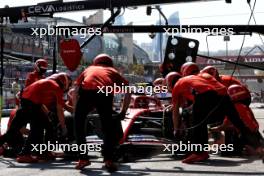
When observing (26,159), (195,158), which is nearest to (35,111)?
(26,159)

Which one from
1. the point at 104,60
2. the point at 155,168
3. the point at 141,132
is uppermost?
the point at 104,60

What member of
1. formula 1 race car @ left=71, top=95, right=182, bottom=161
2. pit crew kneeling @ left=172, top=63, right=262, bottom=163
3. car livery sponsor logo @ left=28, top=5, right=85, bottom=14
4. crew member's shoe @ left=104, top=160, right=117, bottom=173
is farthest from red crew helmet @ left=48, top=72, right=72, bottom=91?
car livery sponsor logo @ left=28, top=5, right=85, bottom=14

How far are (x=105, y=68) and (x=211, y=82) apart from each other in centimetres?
162

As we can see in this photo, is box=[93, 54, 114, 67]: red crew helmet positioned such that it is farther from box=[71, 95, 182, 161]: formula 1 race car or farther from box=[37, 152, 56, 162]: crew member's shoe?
box=[37, 152, 56, 162]: crew member's shoe

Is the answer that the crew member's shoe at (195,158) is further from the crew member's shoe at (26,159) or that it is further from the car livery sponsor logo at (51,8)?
the car livery sponsor logo at (51,8)

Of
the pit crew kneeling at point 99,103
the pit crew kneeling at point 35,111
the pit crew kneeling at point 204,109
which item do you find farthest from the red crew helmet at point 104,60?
the pit crew kneeling at point 204,109

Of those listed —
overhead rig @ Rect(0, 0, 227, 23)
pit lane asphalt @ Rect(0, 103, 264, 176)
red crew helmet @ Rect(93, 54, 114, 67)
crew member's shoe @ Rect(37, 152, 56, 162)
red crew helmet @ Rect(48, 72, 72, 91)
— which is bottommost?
pit lane asphalt @ Rect(0, 103, 264, 176)

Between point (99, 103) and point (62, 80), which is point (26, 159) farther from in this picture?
point (99, 103)

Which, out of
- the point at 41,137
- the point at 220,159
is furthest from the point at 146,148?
the point at 41,137

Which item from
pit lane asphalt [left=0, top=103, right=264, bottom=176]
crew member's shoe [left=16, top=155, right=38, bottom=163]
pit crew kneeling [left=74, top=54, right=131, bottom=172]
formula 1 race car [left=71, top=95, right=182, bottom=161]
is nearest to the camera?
pit lane asphalt [left=0, top=103, right=264, bottom=176]

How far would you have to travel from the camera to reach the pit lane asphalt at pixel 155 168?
665 centimetres

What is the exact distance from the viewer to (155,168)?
706cm

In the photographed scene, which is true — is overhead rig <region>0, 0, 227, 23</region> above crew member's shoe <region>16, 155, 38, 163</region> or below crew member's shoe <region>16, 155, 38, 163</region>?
above

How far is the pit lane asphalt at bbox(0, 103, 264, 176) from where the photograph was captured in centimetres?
665
